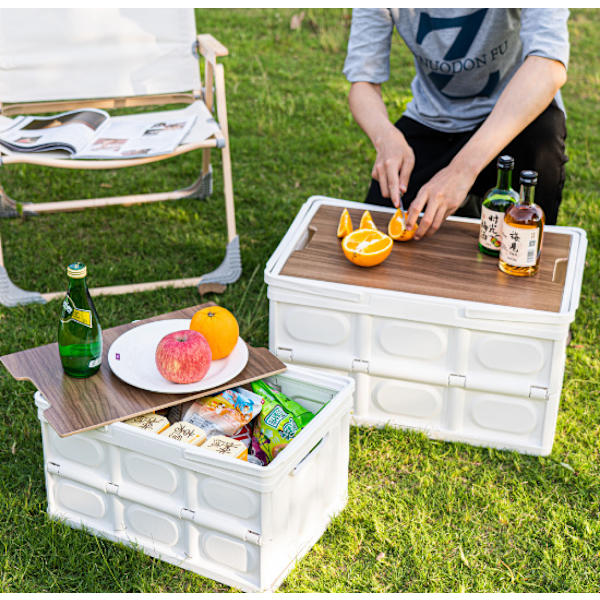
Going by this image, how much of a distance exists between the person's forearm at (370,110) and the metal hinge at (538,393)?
2.79 feet

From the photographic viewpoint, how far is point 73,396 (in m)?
1.73

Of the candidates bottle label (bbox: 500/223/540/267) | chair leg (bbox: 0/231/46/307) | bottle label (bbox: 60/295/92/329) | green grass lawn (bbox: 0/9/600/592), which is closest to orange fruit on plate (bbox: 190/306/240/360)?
bottle label (bbox: 60/295/92/329)

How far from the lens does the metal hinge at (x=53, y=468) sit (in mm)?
1810

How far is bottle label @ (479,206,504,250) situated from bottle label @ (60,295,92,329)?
3.37 feet

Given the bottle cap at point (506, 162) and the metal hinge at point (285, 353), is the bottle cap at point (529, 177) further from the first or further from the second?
the metal hinge at point (285, 353)

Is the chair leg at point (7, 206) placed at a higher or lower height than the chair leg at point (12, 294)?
higher

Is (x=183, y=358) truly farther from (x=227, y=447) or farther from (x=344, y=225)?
(x=344, y=225)

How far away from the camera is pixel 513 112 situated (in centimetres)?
220

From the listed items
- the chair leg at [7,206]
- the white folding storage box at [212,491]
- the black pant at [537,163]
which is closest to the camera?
the white folding storage box at [212,491]

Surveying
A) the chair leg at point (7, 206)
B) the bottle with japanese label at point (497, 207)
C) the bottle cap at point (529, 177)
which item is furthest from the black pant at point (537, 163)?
the chair leg at point (7, 206)

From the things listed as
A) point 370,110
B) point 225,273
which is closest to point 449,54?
point 370,110

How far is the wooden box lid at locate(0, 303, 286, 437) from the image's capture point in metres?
1.67

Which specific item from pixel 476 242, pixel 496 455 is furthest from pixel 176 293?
pixel 496 455

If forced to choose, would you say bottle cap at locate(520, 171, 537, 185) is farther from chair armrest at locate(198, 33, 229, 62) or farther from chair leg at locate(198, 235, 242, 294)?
chair armrest at locate(198, 33, 229, 62)
